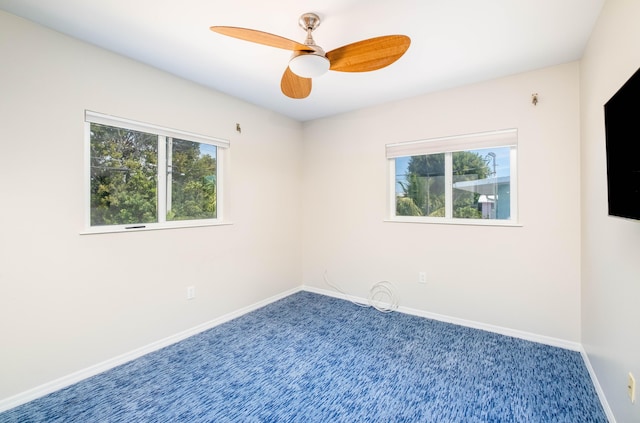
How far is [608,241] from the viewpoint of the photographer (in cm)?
171

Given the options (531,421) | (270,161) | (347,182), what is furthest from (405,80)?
(531,421)

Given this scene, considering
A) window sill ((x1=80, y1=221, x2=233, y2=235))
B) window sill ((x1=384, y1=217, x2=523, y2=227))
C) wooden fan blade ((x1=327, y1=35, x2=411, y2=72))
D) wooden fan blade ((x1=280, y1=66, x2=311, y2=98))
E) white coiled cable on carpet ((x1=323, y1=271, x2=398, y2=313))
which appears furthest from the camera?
white coiled cable on carpet ((x1=323, y1=271, x2=398, y2=313))

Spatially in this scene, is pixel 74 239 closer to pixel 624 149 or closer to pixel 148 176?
pixel 148 176

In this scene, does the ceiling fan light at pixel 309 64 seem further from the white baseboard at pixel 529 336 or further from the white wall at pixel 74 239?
the white baseboard at pixel 529 336

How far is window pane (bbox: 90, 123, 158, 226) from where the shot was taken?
2.27 meters

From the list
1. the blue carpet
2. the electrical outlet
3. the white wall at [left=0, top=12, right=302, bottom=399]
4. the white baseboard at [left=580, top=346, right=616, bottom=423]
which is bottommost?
the blue carpet

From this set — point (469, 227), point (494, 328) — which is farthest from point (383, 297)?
point (469, 227)

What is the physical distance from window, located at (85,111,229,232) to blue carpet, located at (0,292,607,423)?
1.18 metres

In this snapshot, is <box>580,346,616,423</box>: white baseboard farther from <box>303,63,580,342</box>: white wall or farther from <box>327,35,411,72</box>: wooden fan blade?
<box>327,35,411,72</box>: wooden fan blade

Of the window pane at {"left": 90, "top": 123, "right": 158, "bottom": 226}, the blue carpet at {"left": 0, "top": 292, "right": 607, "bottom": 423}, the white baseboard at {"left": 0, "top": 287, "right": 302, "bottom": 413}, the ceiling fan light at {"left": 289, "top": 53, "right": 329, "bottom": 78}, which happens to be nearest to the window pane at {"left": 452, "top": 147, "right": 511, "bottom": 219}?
the blue carpet at {"left": 0, "top": 292, "right": 607, "bottom": 423}

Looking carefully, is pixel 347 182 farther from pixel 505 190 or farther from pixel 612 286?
pixel 612 286

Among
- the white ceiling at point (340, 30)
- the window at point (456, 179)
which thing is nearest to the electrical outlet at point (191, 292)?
the white ceiling at point (340, 30)

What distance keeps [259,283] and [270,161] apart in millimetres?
1557

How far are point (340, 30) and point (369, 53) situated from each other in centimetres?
41
